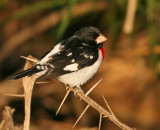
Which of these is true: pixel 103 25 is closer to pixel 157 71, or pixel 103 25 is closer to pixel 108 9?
pixel 108 9

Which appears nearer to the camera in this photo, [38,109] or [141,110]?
[38,109]

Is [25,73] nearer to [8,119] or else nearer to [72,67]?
[8,119]

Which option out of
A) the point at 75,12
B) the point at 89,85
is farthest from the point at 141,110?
the point at 75,12

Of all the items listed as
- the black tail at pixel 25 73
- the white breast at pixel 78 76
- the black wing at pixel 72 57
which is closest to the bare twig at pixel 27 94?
the black tail at pixel 25 73

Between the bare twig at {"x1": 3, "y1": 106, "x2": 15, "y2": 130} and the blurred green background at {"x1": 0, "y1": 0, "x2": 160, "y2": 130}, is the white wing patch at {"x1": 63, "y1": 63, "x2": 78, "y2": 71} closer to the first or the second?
the bare twig at {"x1": 3, "y1": 106, "x2": 15, "y2": 130}

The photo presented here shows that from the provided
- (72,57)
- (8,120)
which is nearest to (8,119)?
(8,120)

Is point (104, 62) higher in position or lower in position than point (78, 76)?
lower

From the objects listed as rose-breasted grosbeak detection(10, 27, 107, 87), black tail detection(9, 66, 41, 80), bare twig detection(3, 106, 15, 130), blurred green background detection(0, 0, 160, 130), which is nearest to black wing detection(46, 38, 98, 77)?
rose-breasted grosbeak detection(10, 27, 107, 87)
